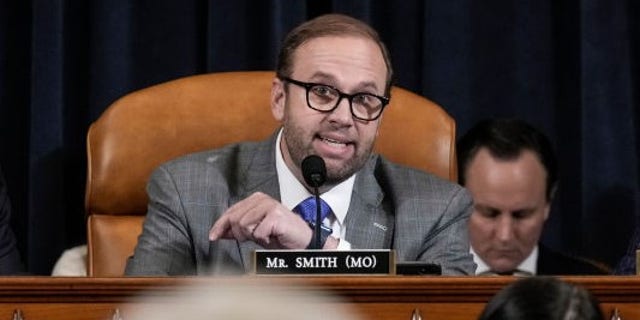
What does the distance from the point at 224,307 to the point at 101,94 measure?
2.74 meters

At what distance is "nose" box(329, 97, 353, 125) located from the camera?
8.15ft

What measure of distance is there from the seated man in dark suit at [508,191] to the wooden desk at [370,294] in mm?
1577

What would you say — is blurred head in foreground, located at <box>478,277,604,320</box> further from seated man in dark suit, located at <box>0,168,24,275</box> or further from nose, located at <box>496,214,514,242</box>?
nose, located at <box>496,214,514,242</box>

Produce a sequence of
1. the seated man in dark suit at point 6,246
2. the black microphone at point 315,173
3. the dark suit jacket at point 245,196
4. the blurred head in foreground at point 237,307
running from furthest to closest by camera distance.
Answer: the seated man in dark suit at point 6,246 → the dark suit jacket at point 245,196 → the black microphone at point 315,173 → the blurred head in foreground at point 237,307

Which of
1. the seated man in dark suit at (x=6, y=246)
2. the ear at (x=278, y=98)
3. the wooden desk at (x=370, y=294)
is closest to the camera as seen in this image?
the wooden desk at (x=370, y=294)

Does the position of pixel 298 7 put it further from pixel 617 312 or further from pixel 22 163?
pixel 617 312

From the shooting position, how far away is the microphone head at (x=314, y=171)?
87.4 inches

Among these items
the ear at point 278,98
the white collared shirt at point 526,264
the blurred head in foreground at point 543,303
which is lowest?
the white collared shirt at point 526,264

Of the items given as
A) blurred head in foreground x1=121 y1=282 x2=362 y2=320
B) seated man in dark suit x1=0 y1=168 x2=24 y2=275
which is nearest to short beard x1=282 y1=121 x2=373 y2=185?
seated man in dark suit x1=0 y1=168 x2=24 y2=275

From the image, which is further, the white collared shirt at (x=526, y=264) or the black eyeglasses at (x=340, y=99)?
the white collared shirt at (x=526, y=264)

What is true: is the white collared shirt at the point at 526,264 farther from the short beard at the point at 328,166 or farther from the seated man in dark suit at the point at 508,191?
the short beard at the point at 328,166

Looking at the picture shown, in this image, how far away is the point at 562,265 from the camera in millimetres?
3385

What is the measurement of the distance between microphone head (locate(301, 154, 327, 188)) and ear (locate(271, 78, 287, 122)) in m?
0.37

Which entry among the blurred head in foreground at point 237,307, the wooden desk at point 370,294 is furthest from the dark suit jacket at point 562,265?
the blurred head in foreground at point 237,307
